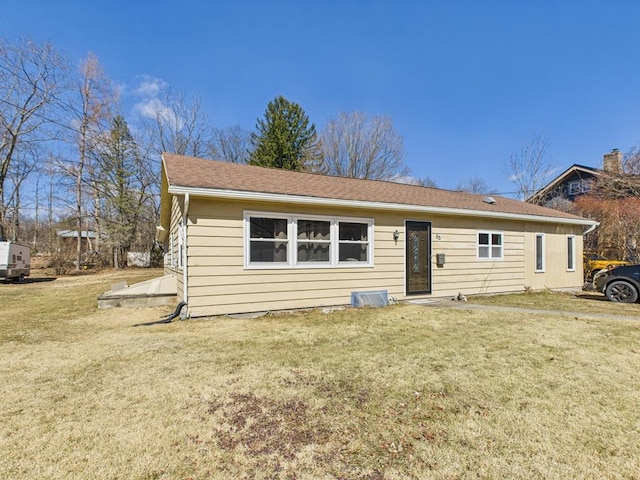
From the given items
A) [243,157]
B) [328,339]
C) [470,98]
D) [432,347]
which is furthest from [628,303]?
[243,157]

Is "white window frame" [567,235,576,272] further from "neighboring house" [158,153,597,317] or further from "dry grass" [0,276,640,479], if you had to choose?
"dry grass" [0,276,640,479]

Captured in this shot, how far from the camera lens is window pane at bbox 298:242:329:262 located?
6.87 meters

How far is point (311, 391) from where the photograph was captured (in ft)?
9.78

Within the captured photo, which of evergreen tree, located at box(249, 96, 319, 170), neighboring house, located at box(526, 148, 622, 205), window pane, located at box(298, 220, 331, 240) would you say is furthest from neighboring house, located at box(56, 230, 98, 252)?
neighboring house, located at box(526, 148, 622, 205)

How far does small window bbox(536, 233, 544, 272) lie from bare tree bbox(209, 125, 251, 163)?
73.6 ft

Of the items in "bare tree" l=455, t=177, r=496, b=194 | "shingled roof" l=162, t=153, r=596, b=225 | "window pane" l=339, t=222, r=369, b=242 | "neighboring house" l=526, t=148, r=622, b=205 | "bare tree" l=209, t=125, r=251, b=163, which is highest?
"bare tree" l=209, t=125, r=251, b=163

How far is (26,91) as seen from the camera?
17734 mm

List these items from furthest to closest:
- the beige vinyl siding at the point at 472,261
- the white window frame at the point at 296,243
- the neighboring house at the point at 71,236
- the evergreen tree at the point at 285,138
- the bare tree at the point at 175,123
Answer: the bare tree at the point at 175,123 < the evergreen tree at the point at 285,138 < the neighboring house at the point at 71,236 < the beige vinyl siding at the point at 472,261 < the white window frame at the point at 296,243

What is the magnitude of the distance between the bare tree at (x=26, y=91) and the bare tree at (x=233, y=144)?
1062 cm

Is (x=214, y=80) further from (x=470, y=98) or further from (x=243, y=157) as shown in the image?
(x=470, y=98)

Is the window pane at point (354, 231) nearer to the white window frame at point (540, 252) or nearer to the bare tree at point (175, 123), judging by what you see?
the white window frame at point (540, 252)

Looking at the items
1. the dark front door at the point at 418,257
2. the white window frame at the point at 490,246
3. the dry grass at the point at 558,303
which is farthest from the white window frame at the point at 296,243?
the white window frame at the point at 490,246

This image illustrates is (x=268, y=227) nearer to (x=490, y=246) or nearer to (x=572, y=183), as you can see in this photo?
(x=490, y=246)

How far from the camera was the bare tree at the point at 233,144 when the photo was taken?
1050 inches
